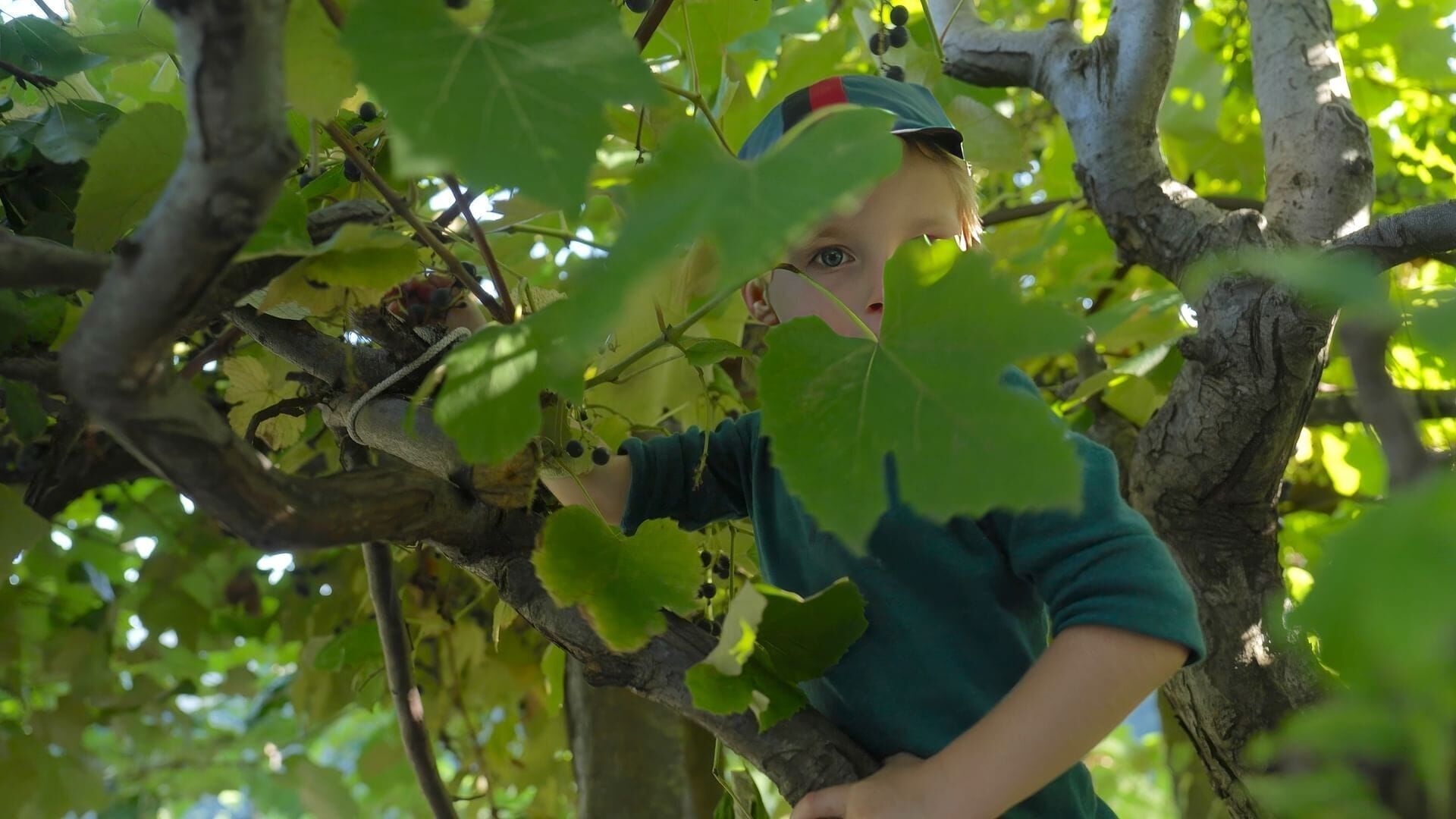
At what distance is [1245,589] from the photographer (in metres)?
0.92

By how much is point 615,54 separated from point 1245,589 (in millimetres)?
710

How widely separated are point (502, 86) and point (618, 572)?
0.29m

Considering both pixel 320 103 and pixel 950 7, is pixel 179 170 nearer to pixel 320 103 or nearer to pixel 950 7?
pixel 320 103

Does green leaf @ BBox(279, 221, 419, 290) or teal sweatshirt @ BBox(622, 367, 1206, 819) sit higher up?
green leaf @ BBox(279, 221, 419, 290)

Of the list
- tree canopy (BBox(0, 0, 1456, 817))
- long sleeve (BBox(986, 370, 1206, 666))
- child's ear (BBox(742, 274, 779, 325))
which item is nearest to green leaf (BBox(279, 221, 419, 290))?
tree canopy (BBox(0, 0, 1456, 817))

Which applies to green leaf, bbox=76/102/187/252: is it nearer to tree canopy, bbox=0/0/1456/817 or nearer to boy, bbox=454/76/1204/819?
tree canopy, bbox=0/0/1456/817

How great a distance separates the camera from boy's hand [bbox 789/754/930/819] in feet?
1.98

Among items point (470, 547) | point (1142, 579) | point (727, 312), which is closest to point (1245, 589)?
point (1142, 579)

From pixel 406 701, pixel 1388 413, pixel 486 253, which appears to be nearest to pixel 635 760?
pixel 406 701

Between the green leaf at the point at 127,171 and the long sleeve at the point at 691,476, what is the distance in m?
0.35

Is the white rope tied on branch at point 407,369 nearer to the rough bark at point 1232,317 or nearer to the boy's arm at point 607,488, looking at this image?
the boy's arm at point 607,488

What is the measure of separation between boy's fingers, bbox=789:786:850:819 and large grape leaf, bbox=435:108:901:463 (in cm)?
27

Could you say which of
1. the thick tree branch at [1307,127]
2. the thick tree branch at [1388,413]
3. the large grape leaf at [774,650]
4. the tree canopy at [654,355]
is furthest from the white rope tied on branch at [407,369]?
the thick tree branch at [1307,127]

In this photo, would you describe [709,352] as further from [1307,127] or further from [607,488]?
[1307,127]
